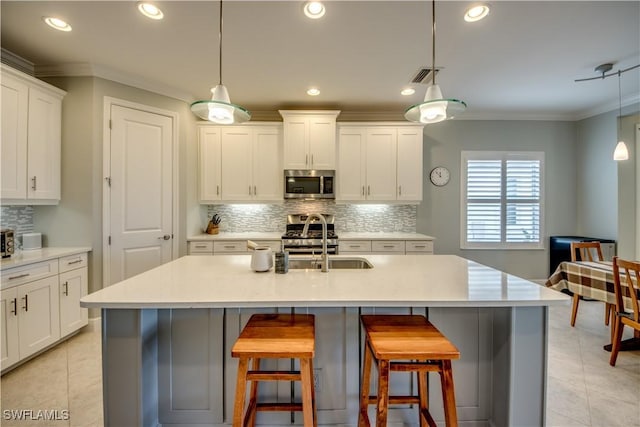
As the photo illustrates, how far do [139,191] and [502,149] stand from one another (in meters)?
4.93

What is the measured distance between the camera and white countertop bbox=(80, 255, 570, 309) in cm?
132

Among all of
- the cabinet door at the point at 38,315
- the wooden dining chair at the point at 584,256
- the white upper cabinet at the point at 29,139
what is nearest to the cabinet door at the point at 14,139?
the white upper cabinet at the point at 29,139

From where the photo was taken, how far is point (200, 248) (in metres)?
3.75

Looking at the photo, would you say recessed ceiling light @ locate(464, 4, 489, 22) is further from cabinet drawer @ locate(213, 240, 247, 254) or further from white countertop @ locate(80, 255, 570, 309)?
cabinet drawer @ locate(213, 240, 247, 254)

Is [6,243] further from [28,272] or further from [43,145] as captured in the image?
[43,145]

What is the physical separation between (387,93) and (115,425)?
3.78m

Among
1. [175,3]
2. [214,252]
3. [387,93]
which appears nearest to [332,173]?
[387,93]

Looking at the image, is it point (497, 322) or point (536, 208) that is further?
point (536, 208)

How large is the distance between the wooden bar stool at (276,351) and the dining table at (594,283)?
101 inches

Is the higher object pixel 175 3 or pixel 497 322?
pixel 175 3

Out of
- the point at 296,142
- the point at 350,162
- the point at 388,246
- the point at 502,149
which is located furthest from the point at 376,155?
the point at 502,149

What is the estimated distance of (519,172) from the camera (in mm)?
4469

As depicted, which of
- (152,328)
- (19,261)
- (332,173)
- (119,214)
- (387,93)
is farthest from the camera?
(332,173)

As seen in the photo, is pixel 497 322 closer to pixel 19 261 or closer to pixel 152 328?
pixel 152 328
